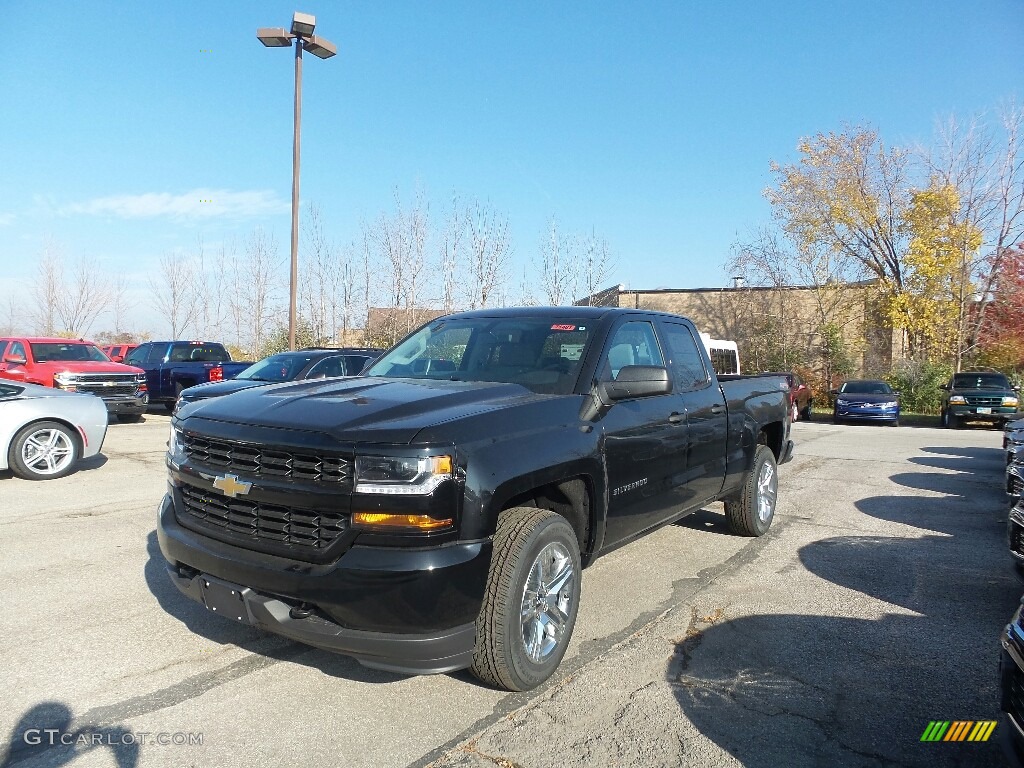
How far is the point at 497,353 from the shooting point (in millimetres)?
4578

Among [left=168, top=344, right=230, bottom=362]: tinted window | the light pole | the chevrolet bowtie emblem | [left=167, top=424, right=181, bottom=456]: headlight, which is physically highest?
the light pole

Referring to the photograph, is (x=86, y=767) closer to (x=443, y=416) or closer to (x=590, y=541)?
(x=443, y=416)

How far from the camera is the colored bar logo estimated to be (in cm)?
315

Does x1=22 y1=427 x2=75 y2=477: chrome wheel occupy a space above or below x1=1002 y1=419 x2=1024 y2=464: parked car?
below

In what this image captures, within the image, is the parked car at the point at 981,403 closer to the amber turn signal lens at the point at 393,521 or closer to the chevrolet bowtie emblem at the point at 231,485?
the amber turn signal lens at the point at 393,521

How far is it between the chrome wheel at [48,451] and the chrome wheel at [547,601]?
7.46 m

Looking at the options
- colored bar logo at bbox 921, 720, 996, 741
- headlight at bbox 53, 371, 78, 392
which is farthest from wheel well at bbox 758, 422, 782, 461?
headlight at bbox 53, 371, 78, 392

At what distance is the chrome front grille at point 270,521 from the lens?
3043 millimetres

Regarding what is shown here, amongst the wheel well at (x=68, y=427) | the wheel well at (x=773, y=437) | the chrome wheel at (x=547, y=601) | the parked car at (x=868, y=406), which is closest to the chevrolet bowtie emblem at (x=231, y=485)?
the chrome wheel at (x=547, y=601)

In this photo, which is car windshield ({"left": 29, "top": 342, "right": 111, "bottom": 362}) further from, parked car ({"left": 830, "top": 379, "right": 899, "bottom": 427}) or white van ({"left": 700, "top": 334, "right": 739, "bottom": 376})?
parked car ({"left": 830, "top": 379, "right": 899, "bottom": 427})

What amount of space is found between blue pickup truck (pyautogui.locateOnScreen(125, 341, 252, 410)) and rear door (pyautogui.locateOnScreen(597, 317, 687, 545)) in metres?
13.4

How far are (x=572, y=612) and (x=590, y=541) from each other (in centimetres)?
43

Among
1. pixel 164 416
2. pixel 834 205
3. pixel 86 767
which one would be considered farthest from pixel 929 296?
pixel 86 767

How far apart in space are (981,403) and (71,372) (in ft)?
74.5
